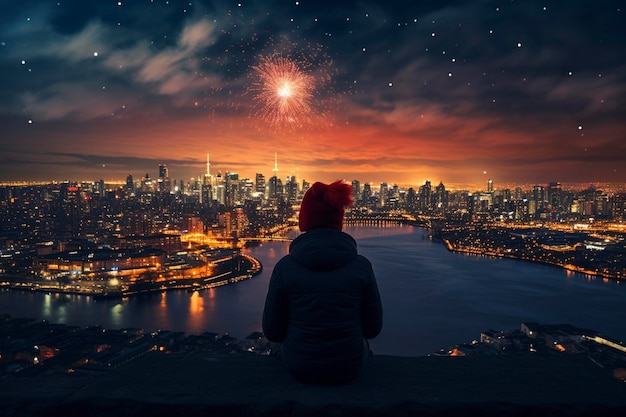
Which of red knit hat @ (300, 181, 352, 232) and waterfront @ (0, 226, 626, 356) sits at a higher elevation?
red knit hat @ (300, 181, 352, 232)

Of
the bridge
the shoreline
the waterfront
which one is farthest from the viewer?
the bridge

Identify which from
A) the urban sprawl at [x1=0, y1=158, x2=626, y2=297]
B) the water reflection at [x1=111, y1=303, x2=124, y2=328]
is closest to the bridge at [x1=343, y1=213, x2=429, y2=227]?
the urban sprawl at [x1=0, y1=158, x2=626, y2=297]

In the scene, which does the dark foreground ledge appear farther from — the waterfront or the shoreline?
→ the shoreline

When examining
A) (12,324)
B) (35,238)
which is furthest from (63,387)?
(35,238)

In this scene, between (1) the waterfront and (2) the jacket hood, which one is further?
(1) the waterfront

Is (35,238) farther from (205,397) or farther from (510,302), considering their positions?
(205,397)

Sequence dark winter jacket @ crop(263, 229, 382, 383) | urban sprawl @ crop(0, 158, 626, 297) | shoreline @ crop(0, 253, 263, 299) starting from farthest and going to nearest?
1. urban sprawl @ crop(0, 158, 626, 297)
2. shoreline @ crop(0, 253, 263, 299)
3. dark winter jacket @ crop(263, 229, 382, 383)
